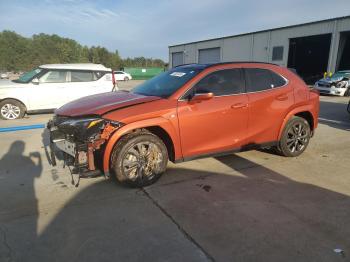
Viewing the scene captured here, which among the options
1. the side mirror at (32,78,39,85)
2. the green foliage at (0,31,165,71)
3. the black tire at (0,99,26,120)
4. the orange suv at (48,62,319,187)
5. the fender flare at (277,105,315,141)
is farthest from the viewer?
the green foliage at (0,31,165,71)

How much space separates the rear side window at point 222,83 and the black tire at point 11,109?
7.38m

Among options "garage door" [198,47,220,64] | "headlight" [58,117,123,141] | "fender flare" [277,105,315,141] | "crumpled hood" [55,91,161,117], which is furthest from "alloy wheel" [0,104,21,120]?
"garage door" [198,47,220,64]

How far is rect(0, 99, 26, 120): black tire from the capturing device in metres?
9.55

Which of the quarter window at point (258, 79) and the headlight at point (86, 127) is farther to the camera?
the quarter window at point (258, 79)

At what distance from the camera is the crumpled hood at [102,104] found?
4078 millimetres

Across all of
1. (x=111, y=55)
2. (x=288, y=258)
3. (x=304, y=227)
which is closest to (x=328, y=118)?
(x=304, y=227)

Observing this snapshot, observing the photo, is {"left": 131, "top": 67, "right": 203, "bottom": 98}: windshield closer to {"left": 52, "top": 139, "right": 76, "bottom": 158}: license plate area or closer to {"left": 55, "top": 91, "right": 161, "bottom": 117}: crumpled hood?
{"left": 55, "top": 91, "right": 161, "bottom": 117}: crumpled hood

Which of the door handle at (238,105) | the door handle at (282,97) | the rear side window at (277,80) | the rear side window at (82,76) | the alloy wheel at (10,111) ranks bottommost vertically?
the alloy wheel at (10,111)

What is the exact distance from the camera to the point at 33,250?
283 centimetres

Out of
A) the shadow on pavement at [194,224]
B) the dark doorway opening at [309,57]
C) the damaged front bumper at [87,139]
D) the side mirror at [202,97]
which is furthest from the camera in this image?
the dark doorway opening at [309,57]

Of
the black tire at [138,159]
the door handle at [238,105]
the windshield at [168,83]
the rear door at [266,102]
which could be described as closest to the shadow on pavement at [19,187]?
the black tire at [138,159]

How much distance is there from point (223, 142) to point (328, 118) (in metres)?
6.66

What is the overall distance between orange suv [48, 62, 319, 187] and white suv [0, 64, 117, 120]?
18.4 feet

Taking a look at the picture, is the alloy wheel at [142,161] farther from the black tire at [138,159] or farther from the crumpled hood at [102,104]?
the crumpled hood at [102,104]
